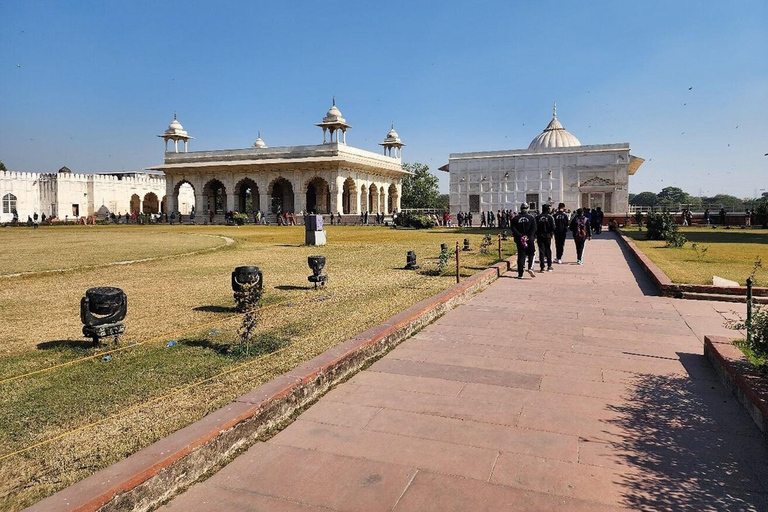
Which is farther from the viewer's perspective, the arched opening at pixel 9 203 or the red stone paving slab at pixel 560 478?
the arched opening at pixel 9 203

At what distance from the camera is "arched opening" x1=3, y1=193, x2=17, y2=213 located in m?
49.8

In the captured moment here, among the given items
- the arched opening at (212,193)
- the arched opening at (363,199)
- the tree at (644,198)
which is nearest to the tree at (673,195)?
the tree at (644,198)

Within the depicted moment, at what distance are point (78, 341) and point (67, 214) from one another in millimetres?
55601

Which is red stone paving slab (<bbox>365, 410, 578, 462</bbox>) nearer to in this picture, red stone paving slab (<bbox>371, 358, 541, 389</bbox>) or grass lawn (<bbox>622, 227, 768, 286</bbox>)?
red stone paving slab (<bbox>371, 358, 541, 389</bbox>)

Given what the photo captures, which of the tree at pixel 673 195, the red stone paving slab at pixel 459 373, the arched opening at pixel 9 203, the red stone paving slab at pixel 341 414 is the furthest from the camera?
the tree at pixel 673 195

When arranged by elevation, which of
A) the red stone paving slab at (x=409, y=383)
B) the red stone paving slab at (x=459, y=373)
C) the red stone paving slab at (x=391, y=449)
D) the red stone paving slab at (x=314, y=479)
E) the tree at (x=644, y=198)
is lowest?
the red stone paving slab at (x=314, y=479)

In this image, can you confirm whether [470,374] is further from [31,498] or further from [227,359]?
[31,498]

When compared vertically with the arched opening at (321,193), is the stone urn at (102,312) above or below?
below

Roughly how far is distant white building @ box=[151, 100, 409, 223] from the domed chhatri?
13340 millimetres

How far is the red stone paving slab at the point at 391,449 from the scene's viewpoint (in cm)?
269

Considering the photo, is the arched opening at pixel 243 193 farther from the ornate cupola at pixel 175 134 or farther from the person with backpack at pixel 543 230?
the person with backpack at pixel 543 230

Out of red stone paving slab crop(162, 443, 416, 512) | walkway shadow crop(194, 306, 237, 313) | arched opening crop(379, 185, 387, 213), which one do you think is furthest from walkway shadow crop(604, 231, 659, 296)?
arched opening crop(379, 185, 387, 213)

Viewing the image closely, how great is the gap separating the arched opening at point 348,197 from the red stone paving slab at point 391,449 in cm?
4097

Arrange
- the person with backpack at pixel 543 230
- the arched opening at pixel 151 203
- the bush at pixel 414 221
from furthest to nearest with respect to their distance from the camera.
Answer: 1. the arched opening at pixel 151 203
2. the bush at pixel 414 221
3. the person with backpack at pixel 543 230
